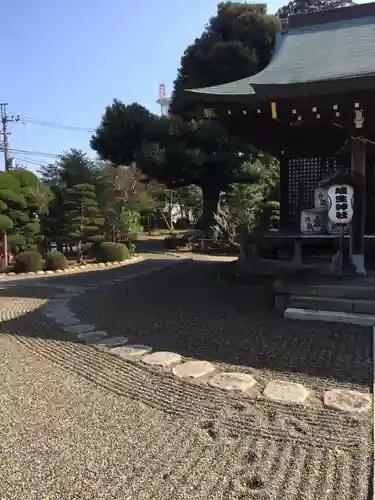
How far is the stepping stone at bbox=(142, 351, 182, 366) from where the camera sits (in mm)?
3508

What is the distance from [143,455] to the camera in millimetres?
2139

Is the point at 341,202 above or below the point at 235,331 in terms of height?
above

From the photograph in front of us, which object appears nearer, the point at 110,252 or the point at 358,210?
the point at 358,210

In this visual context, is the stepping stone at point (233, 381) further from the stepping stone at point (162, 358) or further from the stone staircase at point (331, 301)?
the stone staircase at point (331, 301)

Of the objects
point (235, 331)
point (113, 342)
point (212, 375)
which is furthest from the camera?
point (235, 331)

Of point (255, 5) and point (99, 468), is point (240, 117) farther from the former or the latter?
point (255, 5)

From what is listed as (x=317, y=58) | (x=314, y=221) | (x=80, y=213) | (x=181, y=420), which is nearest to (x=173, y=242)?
(x=80, y=213)

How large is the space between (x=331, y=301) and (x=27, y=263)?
28.6ft

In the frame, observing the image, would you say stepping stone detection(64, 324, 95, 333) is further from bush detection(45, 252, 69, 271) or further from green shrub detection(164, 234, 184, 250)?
green shrub detection(164, 234, 184, 250)

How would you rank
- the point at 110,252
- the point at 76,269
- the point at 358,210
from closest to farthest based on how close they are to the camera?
the point at 358,210 < the point at 76,269 < the point at 110,252

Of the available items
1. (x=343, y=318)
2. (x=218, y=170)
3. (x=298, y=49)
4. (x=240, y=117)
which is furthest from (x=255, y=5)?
(x=343, y=318)

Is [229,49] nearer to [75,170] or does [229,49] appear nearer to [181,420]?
[75,170]

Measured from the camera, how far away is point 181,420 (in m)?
2.53

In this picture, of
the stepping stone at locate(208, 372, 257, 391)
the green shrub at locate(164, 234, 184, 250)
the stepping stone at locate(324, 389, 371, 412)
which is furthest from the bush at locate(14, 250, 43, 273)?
the stepping stone at locate(324, 389, 371, 412)
